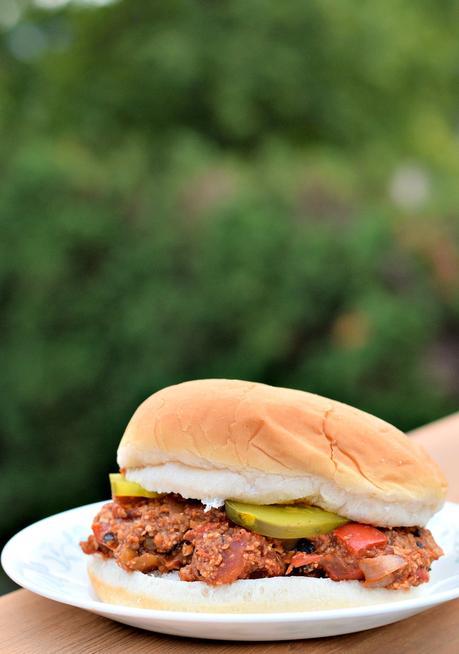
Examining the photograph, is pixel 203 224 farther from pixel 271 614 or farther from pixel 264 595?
pixel 271 614

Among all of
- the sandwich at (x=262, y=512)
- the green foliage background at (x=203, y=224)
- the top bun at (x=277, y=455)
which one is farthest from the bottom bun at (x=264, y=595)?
the green foliage background at (x=203, y=224)

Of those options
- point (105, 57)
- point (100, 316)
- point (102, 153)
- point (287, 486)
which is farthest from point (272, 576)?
point (105, 57)

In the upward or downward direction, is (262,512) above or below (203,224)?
below

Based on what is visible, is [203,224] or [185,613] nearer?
[185,613]

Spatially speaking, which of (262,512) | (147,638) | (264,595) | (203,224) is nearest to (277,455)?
(262,512)

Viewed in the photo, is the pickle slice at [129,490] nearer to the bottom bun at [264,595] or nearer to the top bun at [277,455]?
the top bun at [277,455]

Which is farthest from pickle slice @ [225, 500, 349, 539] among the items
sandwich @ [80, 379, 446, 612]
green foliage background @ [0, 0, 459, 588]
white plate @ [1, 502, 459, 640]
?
green foliage background @ [0, 0, 459, 588]
